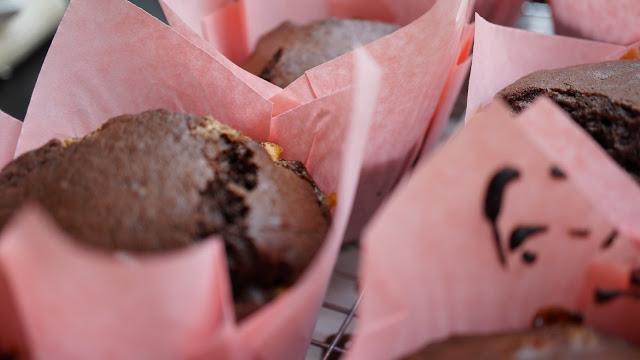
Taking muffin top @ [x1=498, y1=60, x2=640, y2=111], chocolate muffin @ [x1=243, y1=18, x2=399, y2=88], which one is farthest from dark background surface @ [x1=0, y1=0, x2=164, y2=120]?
muffin top @ [x1=498, y1=60, x2=640, y2=111]

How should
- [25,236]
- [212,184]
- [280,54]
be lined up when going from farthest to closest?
[280,54], [212,184], [25,236]

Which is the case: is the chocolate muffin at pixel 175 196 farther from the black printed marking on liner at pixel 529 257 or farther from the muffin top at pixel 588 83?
the muffin top at pixel 588 83

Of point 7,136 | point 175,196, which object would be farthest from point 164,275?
point 7,136

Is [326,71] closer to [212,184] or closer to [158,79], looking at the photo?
[158,79]

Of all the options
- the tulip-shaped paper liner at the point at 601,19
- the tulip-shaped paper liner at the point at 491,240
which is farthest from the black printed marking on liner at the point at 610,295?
the tulip-shaped paper liner at the point at 601,19

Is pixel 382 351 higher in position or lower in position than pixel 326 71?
lower

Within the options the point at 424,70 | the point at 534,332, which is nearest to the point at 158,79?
the point at 424,70
